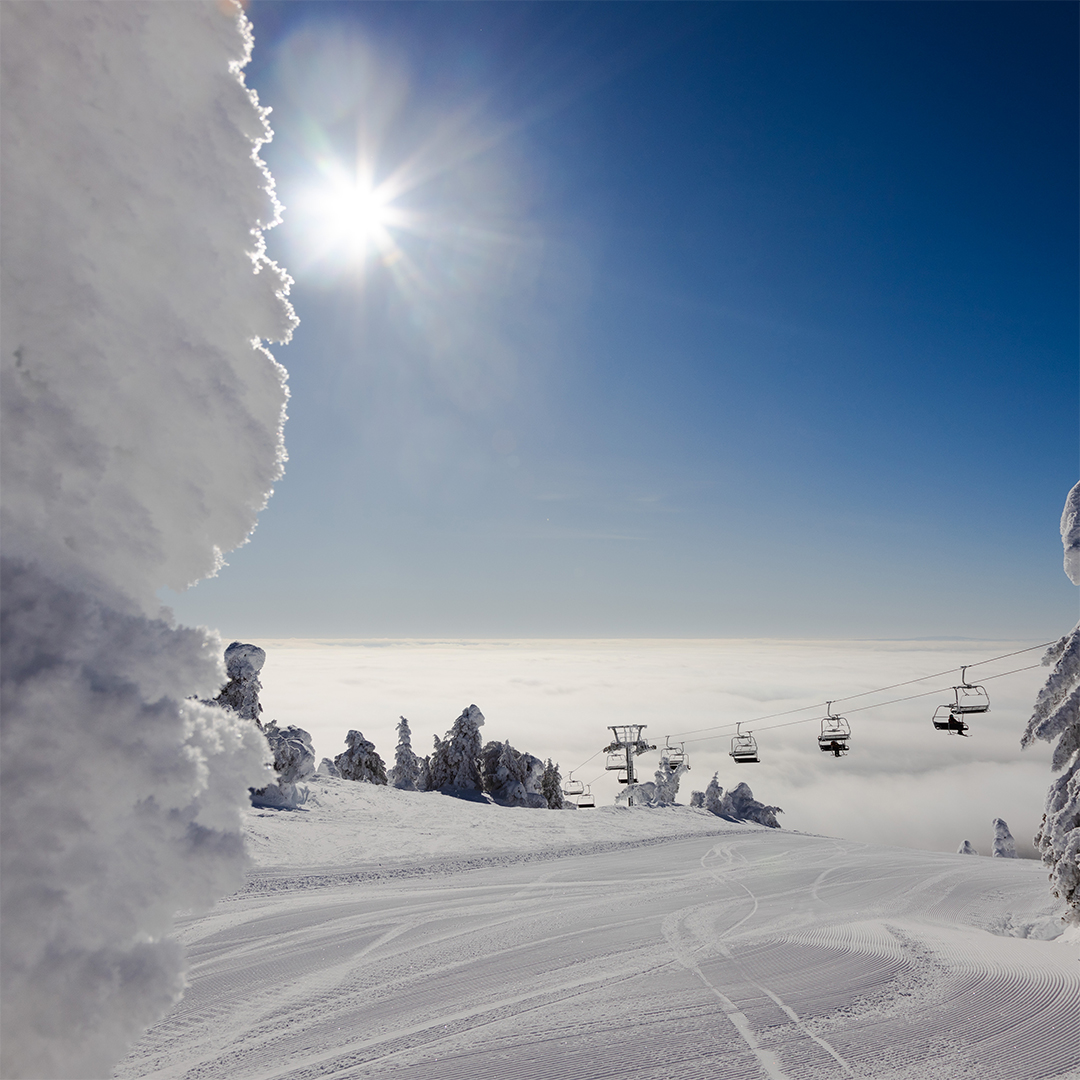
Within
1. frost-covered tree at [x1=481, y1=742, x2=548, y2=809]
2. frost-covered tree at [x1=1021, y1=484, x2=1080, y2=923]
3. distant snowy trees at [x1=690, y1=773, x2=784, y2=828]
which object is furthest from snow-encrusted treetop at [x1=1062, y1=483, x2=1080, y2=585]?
frost-covered tree at [x1=481, y1=742, x2=548, y2=809]

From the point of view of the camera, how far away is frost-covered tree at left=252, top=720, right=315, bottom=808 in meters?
21.1

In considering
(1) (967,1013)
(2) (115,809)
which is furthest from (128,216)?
(1) (967,1013)

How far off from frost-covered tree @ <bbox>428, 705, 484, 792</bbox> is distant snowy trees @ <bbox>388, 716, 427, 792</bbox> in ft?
15.7

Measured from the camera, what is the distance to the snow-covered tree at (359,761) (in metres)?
37.6

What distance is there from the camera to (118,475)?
277 cm

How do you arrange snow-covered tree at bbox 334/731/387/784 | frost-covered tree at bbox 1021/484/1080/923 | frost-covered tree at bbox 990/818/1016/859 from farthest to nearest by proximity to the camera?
snow-covered tree at bbox 334/731/387/784 → frost-covered tree at bbox 990/818/1016/859 → frost-covered tree at bbox 1021/484/1080/923

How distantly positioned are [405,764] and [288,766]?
22.3 meters

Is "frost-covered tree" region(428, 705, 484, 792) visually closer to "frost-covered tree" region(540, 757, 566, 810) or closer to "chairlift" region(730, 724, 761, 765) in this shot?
"frost-covered tree" region(540, 757, 566, 810)

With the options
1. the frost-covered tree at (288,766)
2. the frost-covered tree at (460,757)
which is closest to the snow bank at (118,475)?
the frost-covered tree at (288,766)

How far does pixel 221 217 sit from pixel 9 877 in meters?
2.95

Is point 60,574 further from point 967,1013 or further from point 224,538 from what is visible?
point 967,1013

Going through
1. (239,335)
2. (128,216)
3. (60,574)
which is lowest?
(60,574)

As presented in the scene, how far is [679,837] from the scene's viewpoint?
69.8 ft

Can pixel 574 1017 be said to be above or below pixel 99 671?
below
